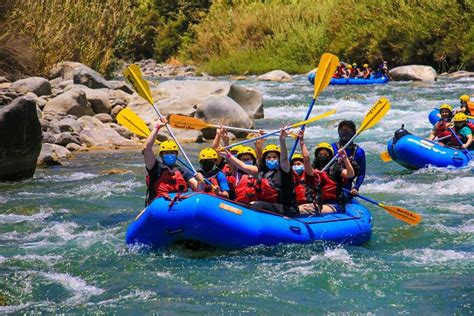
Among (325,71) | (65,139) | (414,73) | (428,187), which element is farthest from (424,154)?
(414,73)

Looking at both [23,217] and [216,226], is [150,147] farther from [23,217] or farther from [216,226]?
[23,217]

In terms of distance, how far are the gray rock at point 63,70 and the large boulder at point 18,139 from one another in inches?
305

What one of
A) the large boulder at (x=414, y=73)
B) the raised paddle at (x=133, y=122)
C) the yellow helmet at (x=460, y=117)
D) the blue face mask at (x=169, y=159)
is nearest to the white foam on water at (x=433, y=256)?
the blue face mask at (x=169, y=159)

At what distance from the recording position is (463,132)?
11.1 metres

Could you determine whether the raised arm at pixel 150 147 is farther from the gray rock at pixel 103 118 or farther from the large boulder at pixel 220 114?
the gray rock at pixel 103 118

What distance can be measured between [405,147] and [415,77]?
12545 mm

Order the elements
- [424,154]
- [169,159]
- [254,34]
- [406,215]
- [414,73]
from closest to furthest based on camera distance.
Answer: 1. [169,159]
2. [406,215]
3. [424,154]
4. [414,73]
5. [254,34]

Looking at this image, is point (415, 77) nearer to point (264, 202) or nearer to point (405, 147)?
point (405, 147)

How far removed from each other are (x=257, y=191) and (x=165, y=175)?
79 centimetres

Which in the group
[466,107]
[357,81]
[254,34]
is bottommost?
[254,34]

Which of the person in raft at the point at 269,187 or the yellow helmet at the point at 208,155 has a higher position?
the yellow helmet at the point at 208,155

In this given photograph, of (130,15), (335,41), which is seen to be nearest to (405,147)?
Result: (130,15)

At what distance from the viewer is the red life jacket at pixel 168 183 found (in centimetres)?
695

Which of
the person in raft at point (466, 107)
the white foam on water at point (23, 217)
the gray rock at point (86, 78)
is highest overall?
the person in raft at point (466, 107)
